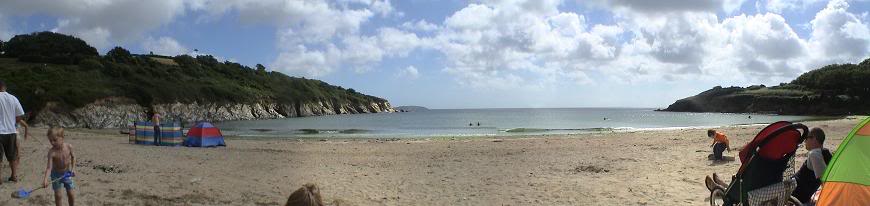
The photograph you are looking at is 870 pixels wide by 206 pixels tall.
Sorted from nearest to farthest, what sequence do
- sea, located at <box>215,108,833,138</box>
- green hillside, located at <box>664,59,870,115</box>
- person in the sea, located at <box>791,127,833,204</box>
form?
person in the sea, located at <box>791,127,833,204</box>, sea, located at <box>215,108,833,138</box>, green hillside, located at <box>664,59,870,115</box>

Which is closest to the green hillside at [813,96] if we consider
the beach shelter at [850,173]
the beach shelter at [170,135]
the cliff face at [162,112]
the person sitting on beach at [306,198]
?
the cliff face at [162,112]

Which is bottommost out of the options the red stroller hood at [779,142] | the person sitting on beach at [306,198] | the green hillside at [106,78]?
the person sitting on beach at [306,198]

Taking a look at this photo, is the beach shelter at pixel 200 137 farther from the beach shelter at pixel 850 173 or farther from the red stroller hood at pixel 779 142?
the beach shelter at pixel 850 173

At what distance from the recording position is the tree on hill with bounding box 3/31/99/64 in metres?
72.9

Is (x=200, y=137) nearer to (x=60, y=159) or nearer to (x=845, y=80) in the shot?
(x=60, y=159)

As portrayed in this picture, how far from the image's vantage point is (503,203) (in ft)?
31.0

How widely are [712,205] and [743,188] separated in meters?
1.37

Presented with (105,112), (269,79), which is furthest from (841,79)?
(105,112)

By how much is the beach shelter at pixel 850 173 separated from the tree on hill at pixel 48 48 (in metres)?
85.0

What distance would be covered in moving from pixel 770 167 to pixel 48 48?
316ft

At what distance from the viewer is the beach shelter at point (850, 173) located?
577 centimetres

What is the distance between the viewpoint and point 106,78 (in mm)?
68125

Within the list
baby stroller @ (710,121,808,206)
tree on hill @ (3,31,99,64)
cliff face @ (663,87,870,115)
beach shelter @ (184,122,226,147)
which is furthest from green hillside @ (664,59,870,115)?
tree on hill @ (3,31,99,64)

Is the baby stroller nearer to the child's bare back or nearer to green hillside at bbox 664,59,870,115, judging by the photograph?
the child's bare back
